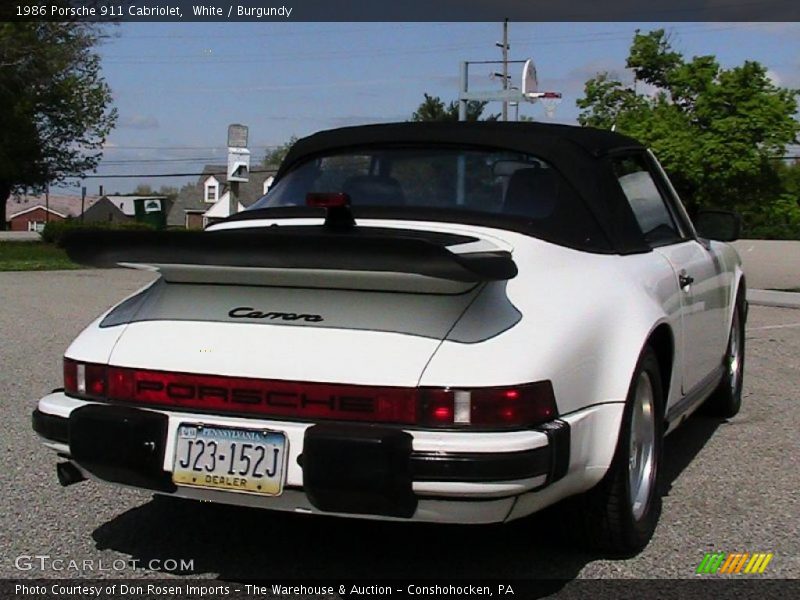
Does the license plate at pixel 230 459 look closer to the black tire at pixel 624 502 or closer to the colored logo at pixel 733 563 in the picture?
the black tire at pixel 624 502

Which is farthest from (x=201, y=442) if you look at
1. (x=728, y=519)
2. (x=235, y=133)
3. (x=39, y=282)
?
(x=39, y=282)

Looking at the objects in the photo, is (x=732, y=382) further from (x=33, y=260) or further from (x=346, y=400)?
(x=33, y=260)

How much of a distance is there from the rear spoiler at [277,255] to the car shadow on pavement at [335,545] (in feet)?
3.33

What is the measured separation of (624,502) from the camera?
11.4 ft

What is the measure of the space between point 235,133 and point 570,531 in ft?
39.2

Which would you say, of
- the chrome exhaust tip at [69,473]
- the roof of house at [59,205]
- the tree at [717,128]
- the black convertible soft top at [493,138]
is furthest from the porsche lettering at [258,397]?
the roof of house at [59,205]

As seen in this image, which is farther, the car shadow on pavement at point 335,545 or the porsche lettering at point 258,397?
the car shadow on pavement at point 335,545

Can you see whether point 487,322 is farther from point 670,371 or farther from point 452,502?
point 670,371

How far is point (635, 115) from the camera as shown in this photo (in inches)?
728

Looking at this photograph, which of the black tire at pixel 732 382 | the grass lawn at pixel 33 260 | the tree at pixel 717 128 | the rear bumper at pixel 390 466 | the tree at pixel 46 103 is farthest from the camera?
the tree at pixel 46 103

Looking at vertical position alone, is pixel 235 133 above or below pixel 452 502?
above

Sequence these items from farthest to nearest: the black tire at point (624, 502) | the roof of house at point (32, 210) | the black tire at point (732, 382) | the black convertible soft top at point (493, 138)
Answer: the roof of house at point (32, 210) < the black tire at point (732, 382) < the black convertible soft top at point (493, 138) < the black tire at point (624, 502)

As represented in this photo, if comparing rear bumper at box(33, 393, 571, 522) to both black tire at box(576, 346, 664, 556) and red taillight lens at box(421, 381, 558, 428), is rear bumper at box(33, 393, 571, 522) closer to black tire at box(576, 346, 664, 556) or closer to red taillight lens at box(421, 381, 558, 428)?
red taillight lens at box(421, 381, 558, 428)

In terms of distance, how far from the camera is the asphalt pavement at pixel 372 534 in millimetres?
3510
